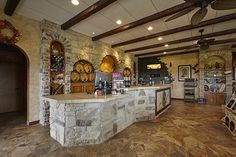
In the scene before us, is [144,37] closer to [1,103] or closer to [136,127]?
[136,127]

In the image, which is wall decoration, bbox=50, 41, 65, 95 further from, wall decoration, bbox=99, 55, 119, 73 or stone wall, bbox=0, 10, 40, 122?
wall decoration, bbox=99, 55, 119, 73

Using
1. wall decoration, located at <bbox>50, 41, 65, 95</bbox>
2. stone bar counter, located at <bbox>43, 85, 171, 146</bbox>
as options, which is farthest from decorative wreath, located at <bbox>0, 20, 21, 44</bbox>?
stone bar counter, located at <bbox>43, 85, 171, 146</bbox>

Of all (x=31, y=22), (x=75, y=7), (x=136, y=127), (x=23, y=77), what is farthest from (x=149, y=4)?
(x=23, y=77)

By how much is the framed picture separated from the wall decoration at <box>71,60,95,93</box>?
5980 millimetres

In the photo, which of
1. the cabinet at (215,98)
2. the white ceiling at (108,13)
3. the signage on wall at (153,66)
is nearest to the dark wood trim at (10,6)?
the white ceiling at (108,13)

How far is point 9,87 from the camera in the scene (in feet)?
17.3

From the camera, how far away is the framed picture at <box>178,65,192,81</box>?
835 cm

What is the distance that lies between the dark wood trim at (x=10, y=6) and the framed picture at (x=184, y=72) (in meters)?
8.65

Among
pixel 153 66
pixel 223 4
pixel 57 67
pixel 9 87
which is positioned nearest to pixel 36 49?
pixel 57 67

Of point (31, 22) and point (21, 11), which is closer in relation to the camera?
point (21, 11)

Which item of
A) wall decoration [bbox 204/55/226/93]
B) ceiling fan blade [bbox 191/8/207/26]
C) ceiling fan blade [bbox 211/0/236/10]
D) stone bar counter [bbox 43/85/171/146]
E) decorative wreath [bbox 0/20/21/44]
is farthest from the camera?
wall decoration [bbox 204/55/226/93]

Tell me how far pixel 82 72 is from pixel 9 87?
2973mm

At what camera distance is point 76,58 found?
5.03 m

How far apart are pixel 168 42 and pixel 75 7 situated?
4452 millimetres
